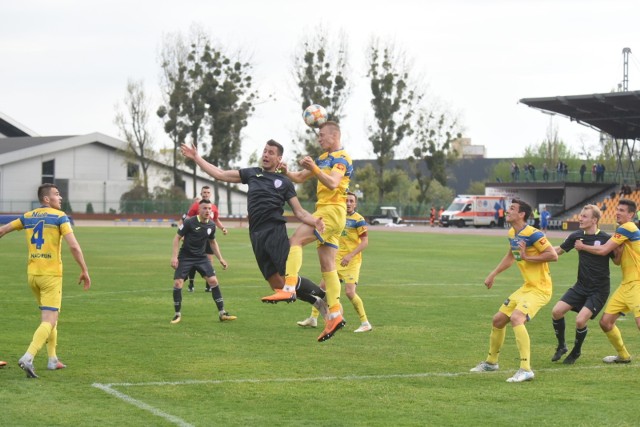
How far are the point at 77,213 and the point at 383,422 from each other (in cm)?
8495

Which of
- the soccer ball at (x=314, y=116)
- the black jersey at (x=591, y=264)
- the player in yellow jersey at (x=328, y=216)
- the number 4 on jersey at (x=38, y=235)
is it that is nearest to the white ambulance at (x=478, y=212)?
the black jersey at (x=591, y=264)

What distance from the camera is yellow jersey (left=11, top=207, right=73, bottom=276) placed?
37.3 feet

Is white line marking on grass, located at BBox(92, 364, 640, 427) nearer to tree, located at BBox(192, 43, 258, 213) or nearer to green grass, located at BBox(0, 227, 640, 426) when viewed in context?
green grass, located at BBox(0, 227, 640, 426)

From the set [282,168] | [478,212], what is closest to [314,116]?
[282,168]

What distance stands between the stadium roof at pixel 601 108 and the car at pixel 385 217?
20.8 m

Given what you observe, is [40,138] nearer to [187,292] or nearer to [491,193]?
[491,193]

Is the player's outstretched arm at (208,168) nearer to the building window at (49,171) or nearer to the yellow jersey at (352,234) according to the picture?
the yellow jersey at (352,234)

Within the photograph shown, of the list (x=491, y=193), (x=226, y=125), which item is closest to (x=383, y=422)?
(x=491, y=193)

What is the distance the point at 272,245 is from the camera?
1182 centimetres

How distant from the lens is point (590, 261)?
12.6 m

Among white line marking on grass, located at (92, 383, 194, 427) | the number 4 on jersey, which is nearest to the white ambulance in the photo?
the number 4 on jersey

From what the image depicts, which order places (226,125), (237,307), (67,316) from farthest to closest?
(226,125), (237,307), (67,316)

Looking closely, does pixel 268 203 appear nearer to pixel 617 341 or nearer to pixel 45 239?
pixel 45 239

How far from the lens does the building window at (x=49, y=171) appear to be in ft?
303
